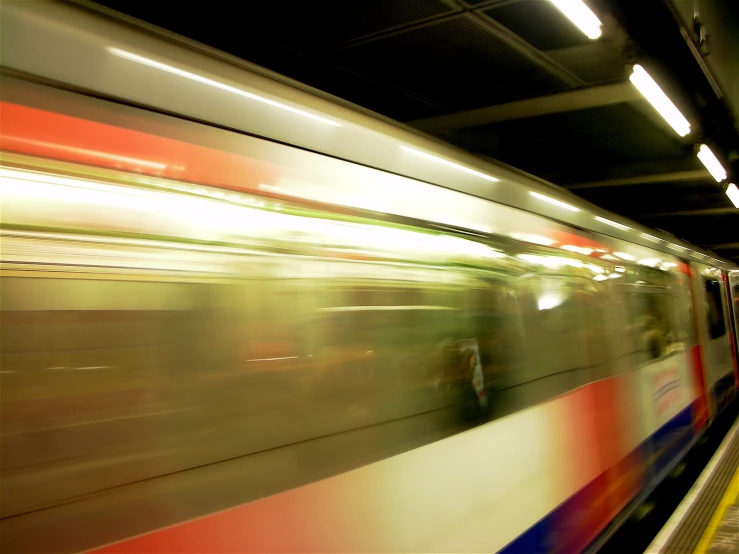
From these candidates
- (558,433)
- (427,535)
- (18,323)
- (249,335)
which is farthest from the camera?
(558,433)

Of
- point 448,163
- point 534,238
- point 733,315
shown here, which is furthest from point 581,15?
point 733,315

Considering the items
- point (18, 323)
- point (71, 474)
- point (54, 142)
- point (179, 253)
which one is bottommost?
point (71, 474)

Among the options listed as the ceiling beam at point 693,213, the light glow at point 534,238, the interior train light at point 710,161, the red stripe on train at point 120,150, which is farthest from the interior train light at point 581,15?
the ceiling beam at point 693,213

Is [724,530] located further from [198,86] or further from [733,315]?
[733,315]

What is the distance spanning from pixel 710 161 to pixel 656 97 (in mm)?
2345

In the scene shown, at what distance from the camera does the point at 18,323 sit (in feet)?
3.87

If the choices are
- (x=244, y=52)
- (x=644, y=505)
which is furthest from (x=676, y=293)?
(x=244, y=52)

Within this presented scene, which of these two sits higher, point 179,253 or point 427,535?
point 179,253

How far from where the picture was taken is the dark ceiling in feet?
11.3

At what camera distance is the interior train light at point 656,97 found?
3340mm

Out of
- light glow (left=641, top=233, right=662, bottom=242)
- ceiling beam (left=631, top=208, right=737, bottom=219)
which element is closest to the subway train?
light glow (left=641, top=233, right=662, bottom=242)

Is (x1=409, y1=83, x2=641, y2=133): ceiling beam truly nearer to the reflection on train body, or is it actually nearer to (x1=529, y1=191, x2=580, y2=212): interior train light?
(x1=529, y1=191, x2=580, y2=212): interior train light

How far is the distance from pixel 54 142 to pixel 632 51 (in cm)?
320

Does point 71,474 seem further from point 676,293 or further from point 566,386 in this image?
point 676,293
